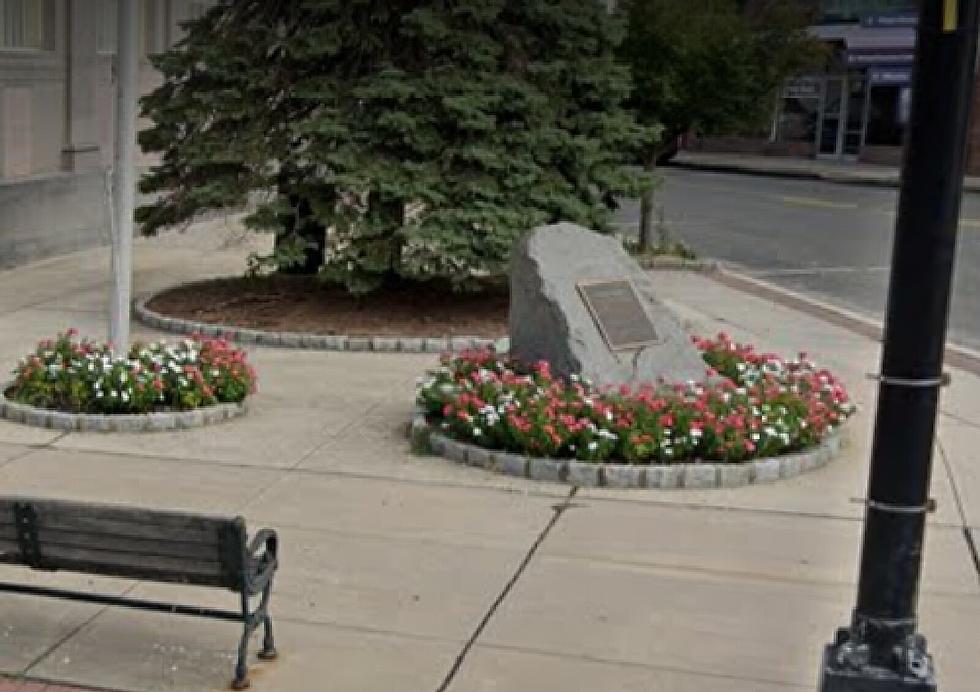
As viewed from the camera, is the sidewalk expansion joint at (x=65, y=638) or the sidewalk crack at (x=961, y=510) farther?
the sidewalk crack at (x=961, y=510)

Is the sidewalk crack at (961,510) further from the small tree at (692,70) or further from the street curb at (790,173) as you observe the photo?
the street curb at (790,173)

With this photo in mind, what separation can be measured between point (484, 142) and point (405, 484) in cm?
496

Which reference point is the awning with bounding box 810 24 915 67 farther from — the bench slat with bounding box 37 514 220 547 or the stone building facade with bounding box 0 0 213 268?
the bench slat with bounding box 37 514 220 547

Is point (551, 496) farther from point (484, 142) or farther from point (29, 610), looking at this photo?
point (484, 142)

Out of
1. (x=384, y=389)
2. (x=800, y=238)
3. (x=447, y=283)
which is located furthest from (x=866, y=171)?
(x=384, y=389)

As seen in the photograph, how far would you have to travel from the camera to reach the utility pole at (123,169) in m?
8.16

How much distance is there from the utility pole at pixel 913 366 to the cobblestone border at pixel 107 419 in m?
4.83

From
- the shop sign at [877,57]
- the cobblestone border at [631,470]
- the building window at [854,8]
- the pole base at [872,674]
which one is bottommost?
the cobblestone border at [631,470]

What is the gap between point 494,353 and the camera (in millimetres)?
8766

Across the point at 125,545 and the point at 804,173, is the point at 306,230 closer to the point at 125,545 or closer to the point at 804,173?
the point at 125,545

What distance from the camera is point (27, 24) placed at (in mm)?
15250

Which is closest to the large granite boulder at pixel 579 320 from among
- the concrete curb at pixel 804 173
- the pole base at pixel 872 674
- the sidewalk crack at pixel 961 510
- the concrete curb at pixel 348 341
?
the sidewalk crack at pixel 961 510

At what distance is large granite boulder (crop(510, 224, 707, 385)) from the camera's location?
8164 millimetres

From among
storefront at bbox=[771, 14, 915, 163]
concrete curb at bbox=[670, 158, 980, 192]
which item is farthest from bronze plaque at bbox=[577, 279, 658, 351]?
storefront at bbox=[771, 14, 915, 163]
